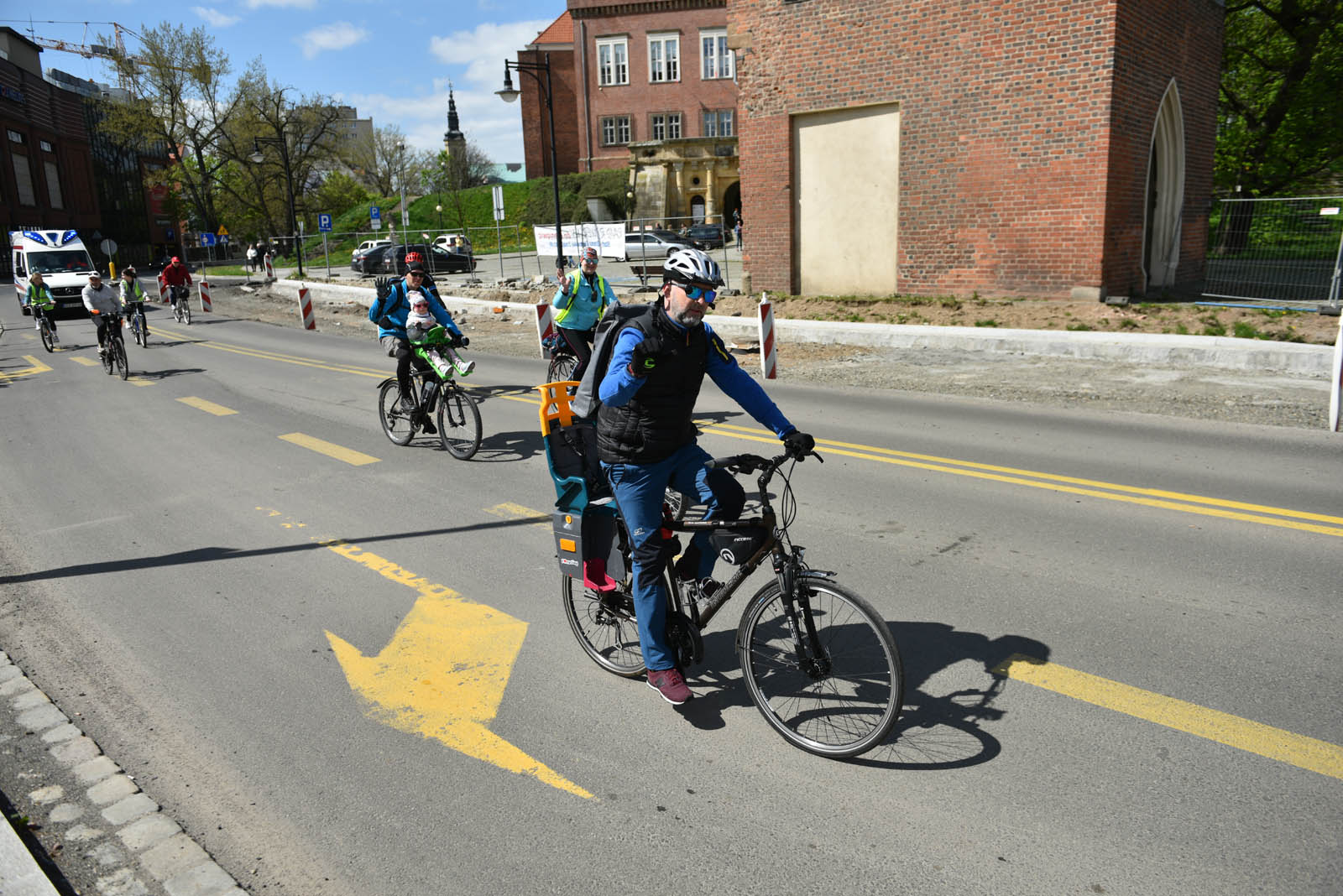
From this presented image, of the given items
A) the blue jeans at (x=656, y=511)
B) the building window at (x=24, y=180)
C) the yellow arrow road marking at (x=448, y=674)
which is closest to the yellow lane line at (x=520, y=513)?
the yellow arrow road marking at (x=448, y=674)

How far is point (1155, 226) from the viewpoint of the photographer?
64.1 feet

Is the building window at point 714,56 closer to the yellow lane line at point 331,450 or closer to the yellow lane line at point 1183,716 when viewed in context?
the yellow lane line at point 331,450

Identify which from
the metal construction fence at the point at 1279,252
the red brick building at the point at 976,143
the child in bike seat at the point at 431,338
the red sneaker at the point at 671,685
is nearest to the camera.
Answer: the red sneaker at the point at 671,685

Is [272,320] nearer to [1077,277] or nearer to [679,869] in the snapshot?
[1077,277]

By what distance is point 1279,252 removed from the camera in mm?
17297

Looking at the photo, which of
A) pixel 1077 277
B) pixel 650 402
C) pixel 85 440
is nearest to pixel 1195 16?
pixel 1077 277

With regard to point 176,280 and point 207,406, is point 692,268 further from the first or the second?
point 176,280

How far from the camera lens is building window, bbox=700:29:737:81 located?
60.3 m

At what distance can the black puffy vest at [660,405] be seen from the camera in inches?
151

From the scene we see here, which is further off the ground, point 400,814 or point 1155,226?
point 1155,226

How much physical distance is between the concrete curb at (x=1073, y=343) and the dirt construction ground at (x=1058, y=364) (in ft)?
0.72

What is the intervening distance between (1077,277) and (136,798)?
54.7ft

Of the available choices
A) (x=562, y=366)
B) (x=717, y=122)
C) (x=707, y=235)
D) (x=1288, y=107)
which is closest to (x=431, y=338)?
(x=562, y=366)

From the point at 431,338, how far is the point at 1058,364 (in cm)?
922
